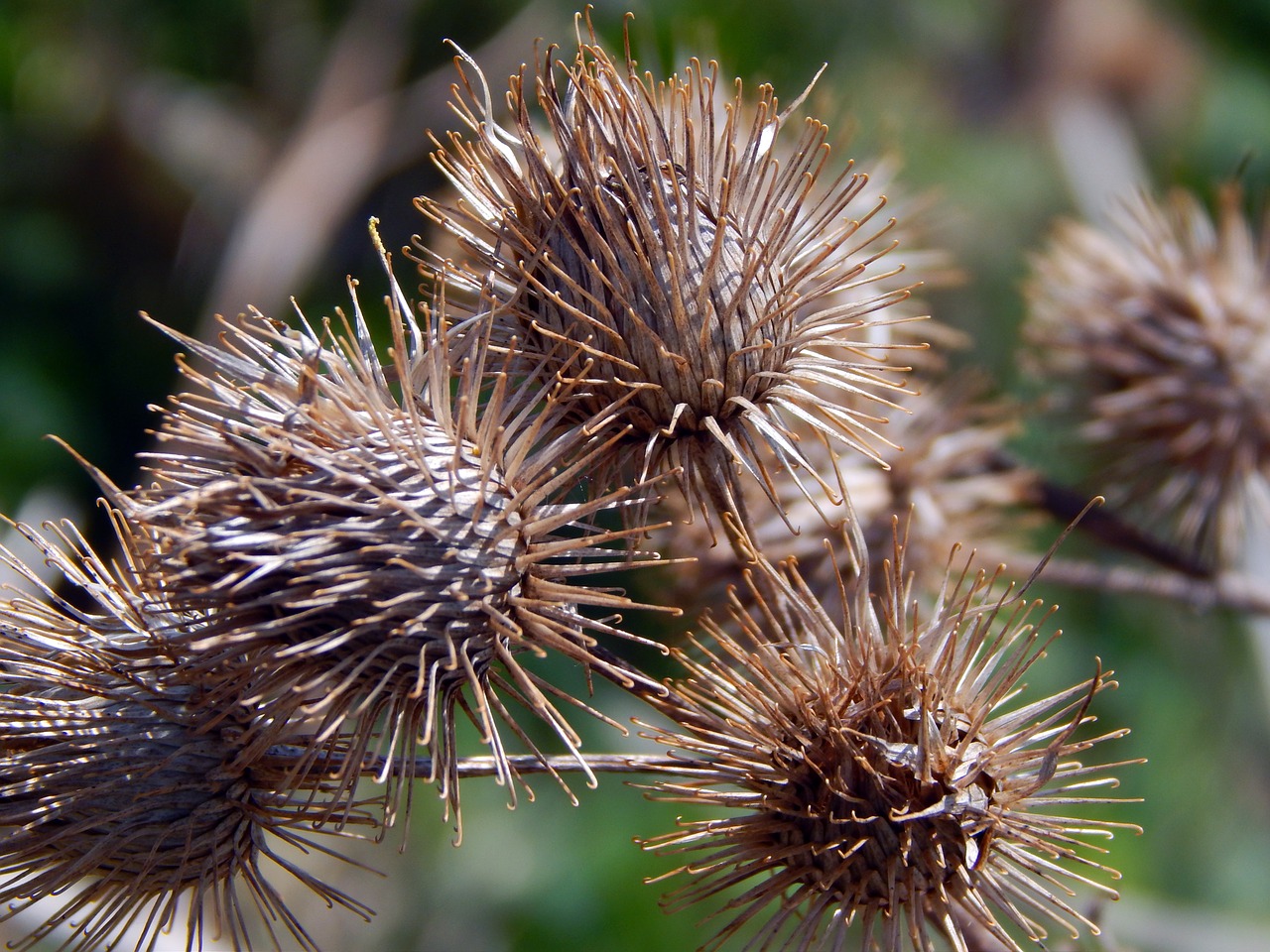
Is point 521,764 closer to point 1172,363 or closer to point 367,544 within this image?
point 367,544

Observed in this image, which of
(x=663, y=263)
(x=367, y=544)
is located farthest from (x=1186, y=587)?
(x=367, y=544)

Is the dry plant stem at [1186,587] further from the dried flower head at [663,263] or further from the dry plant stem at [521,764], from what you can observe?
the dry plant stem at [521,764]

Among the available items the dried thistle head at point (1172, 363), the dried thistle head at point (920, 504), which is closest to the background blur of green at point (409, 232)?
the dried thistle head at point (1172, 363)

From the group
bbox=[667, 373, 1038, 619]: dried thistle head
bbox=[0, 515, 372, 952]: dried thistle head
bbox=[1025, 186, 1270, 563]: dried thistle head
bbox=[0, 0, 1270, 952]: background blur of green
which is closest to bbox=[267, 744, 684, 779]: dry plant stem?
bbox=[0, 515, 372, 952]: dried thistle head

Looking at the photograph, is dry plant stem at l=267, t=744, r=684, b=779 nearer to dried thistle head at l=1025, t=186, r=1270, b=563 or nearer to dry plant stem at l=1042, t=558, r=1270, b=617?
dry plant stem at l=1042, t=558, r=1270, b=617

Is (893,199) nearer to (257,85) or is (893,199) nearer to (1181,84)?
(257,85)

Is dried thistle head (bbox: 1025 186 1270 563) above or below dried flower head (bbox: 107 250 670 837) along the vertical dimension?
above
